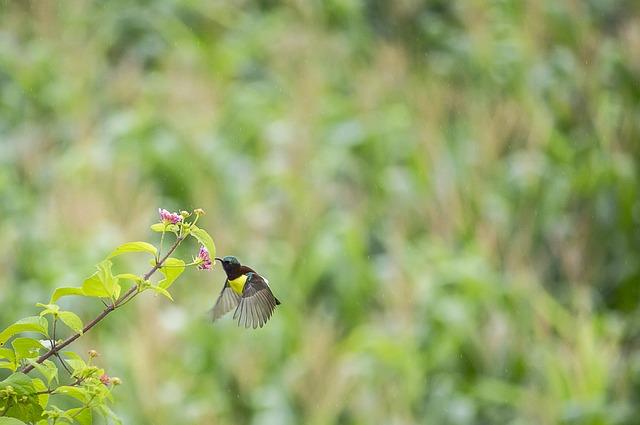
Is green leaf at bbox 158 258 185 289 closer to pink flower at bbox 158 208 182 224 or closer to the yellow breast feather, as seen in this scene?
pink flower at bbox 158 208 182 224

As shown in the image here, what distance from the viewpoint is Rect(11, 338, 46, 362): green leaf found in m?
0.81

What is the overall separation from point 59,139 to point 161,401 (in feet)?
8.57

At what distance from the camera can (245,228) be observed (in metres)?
4.40

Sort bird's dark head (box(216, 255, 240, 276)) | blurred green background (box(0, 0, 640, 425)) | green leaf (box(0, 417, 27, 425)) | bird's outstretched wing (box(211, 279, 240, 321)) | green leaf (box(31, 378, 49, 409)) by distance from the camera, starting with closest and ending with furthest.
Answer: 1. green leaf (box(0, 417, 27, 425))
2. green leaf (box(31, 378, 49, 409))
3. bird's dark head (box(216, 255, 240, 276))
4. bird's outstretched wing (box(211, 279, 240, 321))
5. blurred green background (box(0, 0, 640, 425))

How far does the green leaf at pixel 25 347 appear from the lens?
81cm

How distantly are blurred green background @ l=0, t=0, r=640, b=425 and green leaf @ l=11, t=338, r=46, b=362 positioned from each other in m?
2.24

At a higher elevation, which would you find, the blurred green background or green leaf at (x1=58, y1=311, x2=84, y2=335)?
the blurred green background

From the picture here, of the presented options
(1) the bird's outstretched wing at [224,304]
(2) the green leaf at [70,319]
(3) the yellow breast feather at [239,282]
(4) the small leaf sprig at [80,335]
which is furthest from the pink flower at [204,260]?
(1) the bird's outstretched wing at [224,304]

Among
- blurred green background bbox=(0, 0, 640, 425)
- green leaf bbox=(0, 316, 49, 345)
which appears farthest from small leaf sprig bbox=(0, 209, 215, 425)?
blurred green background bbox=(0, 0, 640, 425)

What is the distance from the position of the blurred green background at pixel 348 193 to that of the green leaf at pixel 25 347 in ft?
7.35

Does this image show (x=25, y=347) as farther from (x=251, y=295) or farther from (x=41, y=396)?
(x=251, y=295)

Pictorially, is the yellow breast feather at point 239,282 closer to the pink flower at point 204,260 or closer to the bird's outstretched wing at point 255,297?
the bird's outstretched wing at point 255,297

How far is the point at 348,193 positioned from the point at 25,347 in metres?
4.16

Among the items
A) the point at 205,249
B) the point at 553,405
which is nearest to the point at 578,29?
the point at 553,405
